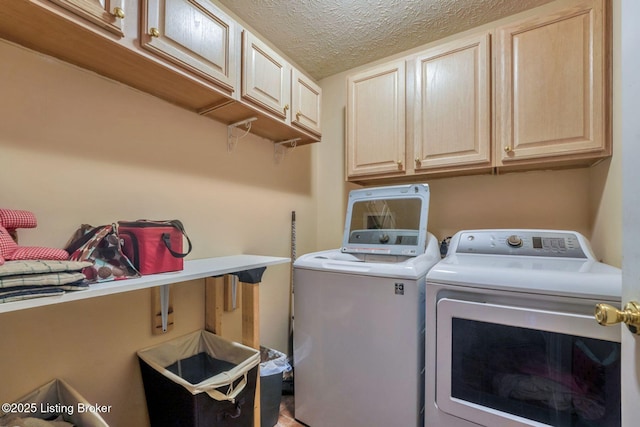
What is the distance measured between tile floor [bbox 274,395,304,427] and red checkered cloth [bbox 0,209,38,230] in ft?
5.16

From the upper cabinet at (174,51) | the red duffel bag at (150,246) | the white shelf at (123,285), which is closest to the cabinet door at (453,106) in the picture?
the upper cabinet at (174,51)

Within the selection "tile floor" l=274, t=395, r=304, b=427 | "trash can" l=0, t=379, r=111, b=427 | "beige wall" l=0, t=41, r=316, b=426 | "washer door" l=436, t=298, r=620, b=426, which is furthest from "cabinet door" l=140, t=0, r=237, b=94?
"tile floor" l=274, t=395, r=304, b=427

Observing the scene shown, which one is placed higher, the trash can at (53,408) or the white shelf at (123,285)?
the white shelf at (123,285)

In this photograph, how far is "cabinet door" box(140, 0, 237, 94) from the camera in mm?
1059

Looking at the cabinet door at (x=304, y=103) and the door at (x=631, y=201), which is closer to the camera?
the door at (x=631, y=201)

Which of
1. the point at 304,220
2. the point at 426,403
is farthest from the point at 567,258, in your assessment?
the point at 304,220

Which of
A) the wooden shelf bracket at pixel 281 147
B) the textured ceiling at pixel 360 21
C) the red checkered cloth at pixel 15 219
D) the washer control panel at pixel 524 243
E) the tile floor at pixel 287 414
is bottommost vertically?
the tile floor at pixel 287 414

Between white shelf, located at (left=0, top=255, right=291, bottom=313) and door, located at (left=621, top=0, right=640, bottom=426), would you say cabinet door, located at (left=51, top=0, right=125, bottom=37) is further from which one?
door, located at (left=621, top=0, right=640, bottom=426)

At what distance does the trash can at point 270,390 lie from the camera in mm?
1598

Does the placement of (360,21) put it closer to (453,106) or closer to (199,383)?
(453,106)

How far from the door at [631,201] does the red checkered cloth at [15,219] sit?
164cm

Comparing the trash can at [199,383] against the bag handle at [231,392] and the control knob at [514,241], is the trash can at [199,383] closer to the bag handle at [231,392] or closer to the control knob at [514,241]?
the bag handle at [231,392]

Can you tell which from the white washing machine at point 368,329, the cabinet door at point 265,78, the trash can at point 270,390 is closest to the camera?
the white washing machine at point 368,329

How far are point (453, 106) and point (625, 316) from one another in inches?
55.3
